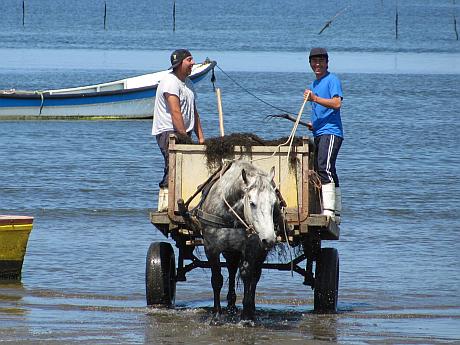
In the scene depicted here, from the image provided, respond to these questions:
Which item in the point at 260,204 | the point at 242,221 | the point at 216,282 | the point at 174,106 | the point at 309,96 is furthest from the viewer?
the point at 174,106

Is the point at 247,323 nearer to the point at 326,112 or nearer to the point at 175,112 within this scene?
the point at 175,112

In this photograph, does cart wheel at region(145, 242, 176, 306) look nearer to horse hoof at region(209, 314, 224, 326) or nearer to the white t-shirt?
horse hoof at region(209, 314, 224, 326)

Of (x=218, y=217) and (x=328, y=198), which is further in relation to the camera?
(x=328, y=198)

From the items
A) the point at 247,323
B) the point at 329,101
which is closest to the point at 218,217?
the point at 247,323

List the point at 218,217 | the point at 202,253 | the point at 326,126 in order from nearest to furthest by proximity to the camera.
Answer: the point at 218,217
the point at 326,126
the point at 202,253

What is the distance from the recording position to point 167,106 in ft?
33.2

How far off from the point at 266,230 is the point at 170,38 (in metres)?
68.4

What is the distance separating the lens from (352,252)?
46.8ft

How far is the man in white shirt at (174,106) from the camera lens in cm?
999

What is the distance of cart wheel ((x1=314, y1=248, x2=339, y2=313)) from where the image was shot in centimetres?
1016

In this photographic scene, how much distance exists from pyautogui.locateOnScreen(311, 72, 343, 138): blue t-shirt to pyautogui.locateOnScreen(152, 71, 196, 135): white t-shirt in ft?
3.70

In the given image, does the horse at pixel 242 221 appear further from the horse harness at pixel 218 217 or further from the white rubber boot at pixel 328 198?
the white rubber boot at pixel 328 198

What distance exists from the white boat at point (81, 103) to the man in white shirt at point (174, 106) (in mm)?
21597

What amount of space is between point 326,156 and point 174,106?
4.73 ft
